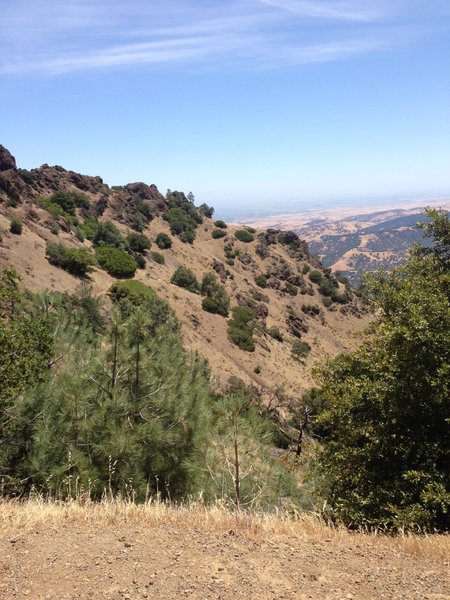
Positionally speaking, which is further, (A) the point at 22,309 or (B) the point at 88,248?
(B) the point at 88,248

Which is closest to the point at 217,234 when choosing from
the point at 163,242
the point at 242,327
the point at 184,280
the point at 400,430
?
the point at 163,242

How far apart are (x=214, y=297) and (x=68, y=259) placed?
16.6 metres

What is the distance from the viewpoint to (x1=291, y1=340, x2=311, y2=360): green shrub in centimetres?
5069

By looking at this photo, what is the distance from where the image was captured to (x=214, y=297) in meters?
51.7

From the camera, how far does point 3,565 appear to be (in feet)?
15.9

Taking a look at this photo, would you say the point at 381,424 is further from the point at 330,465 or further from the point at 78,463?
the point at 78,463

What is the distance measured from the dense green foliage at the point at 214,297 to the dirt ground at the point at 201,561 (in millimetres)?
43567

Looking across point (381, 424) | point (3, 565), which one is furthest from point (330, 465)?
point (3, 565)

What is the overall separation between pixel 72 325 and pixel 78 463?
4.65m

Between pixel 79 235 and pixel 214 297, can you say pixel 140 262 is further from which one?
pixel 214 297

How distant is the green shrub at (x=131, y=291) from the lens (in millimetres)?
40406

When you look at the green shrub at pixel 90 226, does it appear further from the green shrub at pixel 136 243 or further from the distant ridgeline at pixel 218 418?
the distant ridgeline at pixel 218 418

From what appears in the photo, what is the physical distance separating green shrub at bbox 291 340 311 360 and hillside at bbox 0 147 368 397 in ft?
1.45

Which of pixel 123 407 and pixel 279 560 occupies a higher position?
pixel 123 407
